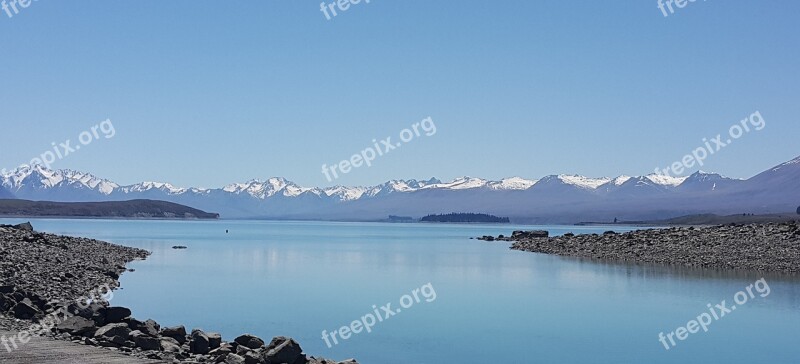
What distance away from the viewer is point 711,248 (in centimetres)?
5409

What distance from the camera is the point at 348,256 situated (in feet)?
224

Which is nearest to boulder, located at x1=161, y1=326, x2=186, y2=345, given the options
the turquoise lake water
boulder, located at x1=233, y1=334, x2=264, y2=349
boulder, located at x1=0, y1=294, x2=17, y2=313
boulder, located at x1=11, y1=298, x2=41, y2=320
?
boulder, located at x1=233, y1=334, x2=264, y2=349

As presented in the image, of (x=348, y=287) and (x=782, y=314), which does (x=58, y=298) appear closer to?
(x=348, y=287)

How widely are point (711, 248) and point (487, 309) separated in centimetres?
2917

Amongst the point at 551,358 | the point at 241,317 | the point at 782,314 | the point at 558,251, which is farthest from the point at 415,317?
the point at 558,251

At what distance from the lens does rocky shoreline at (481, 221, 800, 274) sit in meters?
47.8

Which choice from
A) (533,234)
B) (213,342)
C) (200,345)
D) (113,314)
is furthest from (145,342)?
(533,234)

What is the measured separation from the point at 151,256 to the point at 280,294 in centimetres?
2796

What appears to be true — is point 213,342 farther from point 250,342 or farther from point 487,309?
point 487,309

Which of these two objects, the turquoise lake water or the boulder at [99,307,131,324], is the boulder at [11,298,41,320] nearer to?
the boulder at [99,307,131,324]

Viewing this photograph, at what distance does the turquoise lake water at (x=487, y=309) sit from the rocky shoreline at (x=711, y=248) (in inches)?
128

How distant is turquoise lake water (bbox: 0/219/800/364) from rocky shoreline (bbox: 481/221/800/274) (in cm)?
325

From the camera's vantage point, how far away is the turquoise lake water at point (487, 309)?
72.5 ft

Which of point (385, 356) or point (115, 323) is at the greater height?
point (115, 323)
